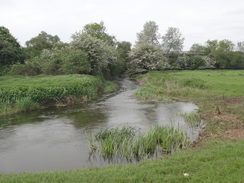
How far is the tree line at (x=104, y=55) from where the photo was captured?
39.8 metres

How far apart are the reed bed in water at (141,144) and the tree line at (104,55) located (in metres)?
25.9

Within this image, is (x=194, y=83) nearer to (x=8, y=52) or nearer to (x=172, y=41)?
(x=8, y=52)

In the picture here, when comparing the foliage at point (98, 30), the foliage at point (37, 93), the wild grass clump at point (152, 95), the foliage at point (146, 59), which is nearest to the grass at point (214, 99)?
the wild grass clump at point (152, 95)

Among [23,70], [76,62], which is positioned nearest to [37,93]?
[76,62]

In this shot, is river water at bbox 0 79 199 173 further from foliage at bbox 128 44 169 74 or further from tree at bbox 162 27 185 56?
tree at bbox 162 27 185 56

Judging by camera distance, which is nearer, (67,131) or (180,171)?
(180,171)

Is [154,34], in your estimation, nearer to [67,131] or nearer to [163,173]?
[67,131]

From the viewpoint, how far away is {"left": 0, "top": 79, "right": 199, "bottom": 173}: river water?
10.7 metres

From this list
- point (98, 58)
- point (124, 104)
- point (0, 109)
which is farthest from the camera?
point (98, 58)

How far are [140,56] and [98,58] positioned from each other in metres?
21.5

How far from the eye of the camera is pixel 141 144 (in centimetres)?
1109

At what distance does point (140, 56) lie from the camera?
197 feet

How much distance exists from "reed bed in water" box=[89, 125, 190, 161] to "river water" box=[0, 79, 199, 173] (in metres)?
0.59

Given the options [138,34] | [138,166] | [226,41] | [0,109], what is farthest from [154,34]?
[138,166]
